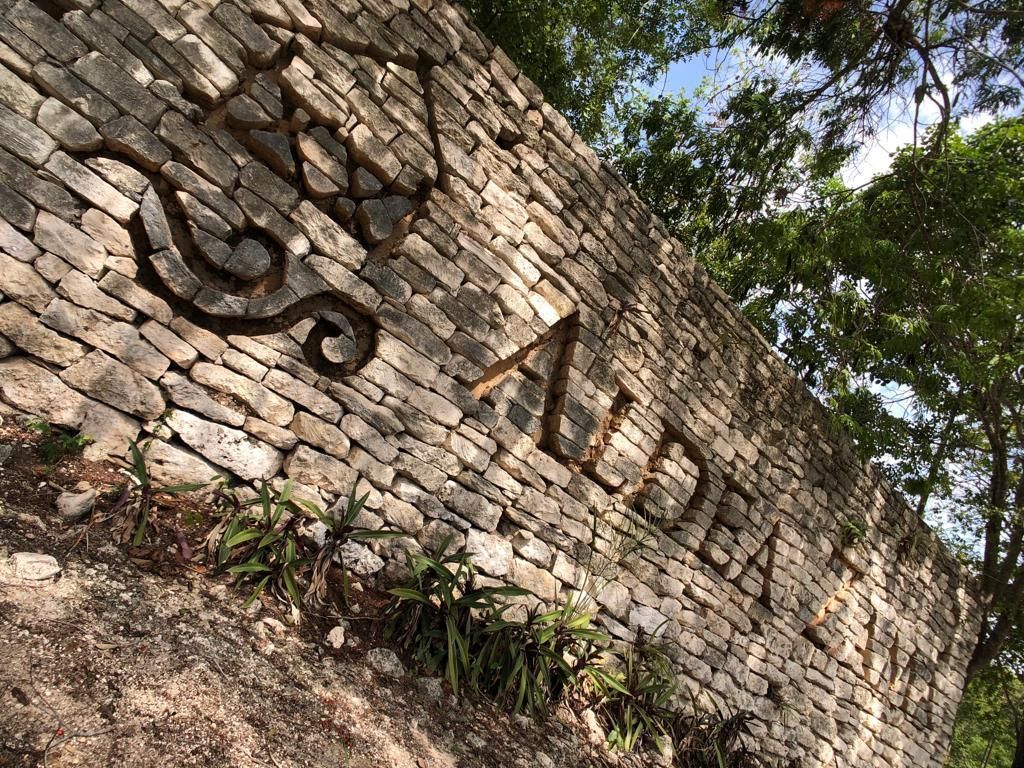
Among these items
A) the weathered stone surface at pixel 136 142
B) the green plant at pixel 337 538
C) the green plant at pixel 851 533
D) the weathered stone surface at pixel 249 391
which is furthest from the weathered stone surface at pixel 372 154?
the green plant at pixel 851 533

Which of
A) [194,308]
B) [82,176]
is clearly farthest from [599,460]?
[82,176]

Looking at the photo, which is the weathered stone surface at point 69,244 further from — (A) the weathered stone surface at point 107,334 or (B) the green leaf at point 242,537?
(B) the green leaf at point 242,537

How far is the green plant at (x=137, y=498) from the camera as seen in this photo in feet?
9.43

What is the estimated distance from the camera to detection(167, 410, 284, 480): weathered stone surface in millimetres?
3213

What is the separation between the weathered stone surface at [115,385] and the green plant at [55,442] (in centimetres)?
19

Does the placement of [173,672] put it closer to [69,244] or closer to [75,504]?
[75,504]

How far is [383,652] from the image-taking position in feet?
10.7

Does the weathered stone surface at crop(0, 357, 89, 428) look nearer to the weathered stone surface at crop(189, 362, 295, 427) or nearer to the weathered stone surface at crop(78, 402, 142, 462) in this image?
the weathered stone surface at crop(78, 402, 142, 462)

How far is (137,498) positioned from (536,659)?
2.27 metres

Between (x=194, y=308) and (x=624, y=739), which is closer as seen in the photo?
(x=194, y=308)

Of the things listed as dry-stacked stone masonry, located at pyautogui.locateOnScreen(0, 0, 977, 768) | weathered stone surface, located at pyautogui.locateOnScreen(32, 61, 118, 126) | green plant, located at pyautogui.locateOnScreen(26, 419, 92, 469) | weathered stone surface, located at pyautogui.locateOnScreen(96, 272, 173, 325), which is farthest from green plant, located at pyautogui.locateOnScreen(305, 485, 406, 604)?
weathered stone surface, located at pyautogui.locateOnScreen(32, 61, 118, 126)

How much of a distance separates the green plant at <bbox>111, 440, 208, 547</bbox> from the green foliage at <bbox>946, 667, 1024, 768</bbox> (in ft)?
40.8

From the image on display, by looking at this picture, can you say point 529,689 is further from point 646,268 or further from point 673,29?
point 673,29

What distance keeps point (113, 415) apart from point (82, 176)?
3.59 feet
